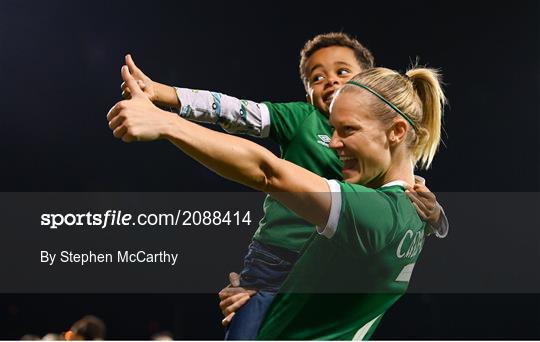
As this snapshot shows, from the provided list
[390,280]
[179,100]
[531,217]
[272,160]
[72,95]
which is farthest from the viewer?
A: [72,95]

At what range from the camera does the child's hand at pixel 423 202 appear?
4.37 ft

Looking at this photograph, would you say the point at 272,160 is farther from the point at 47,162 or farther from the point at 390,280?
the point at 47,162

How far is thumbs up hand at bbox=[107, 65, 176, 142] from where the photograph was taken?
0.97 metres

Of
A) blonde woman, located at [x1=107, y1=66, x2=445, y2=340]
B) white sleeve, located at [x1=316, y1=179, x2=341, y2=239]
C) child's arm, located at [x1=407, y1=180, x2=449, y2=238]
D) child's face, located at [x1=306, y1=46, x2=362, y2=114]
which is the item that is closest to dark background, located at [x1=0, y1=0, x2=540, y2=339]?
child's face, located at [x1=306, y1=46, x2=362, y2=114]

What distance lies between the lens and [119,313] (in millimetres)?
4820

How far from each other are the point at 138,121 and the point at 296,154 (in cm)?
95

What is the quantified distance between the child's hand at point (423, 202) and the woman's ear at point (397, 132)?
0.08 metres

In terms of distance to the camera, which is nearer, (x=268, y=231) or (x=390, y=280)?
(x=390, y=280)

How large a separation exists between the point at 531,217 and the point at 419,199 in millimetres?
3077

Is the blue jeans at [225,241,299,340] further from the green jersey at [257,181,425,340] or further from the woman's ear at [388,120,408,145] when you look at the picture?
the woman's ear at [388,120,408,145]

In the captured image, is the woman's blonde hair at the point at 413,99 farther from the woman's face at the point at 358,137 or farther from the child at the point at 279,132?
the child at the point at 279,132

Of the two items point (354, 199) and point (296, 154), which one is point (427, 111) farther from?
point (296, 154)

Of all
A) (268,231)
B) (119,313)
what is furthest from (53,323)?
(268,231)

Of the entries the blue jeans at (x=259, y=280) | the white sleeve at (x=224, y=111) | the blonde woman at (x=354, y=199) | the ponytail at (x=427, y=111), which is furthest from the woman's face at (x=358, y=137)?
the white sleeve at (x=224, y=111)
